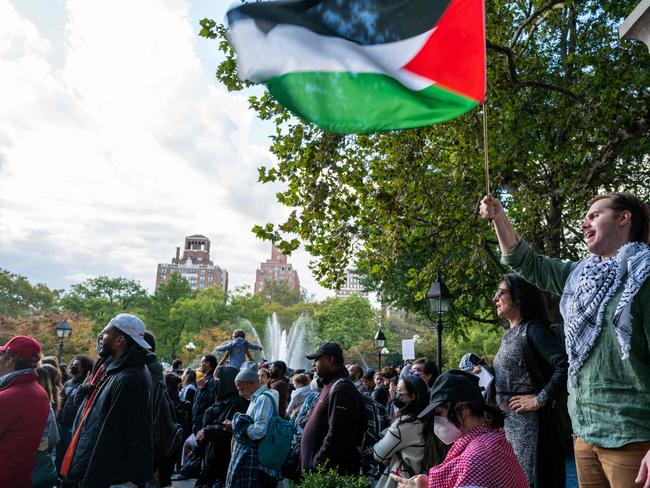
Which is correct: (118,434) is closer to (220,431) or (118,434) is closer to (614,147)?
(220,431)

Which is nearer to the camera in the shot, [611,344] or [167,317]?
[611,344]

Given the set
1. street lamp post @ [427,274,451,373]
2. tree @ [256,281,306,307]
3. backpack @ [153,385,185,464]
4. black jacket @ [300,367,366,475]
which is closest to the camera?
black jacket @ [300,367,366,475]

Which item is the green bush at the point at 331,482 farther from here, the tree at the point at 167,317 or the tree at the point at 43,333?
the tree at the point at 167,317

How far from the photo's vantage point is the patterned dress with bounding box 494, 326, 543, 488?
4.08 m

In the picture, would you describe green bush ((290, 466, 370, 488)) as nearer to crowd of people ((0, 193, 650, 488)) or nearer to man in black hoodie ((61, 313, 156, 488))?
crowd of people ((0, 193, 650, 488))

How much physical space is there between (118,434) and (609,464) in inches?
133

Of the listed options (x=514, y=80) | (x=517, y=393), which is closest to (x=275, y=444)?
(x=517, y=393)

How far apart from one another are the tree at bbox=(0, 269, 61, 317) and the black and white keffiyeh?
243 feet

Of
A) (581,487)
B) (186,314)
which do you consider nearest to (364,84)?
(581,487)

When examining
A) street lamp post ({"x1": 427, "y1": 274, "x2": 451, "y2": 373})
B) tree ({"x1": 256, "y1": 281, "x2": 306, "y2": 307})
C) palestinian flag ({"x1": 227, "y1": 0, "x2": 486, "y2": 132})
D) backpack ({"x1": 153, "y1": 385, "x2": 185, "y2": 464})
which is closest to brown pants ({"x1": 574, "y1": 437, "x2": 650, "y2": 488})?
palestinian flag ({"x1": 227, "y1": 0, "x2": 486, "y2": 132})

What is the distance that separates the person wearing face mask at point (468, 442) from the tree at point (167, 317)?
71415mm

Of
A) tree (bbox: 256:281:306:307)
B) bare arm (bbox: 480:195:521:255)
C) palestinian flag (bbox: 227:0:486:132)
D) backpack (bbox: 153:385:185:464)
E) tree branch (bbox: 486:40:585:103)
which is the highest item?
tree (bbox: 256:281:306:307)

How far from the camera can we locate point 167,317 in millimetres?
76688

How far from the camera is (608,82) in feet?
32.4
